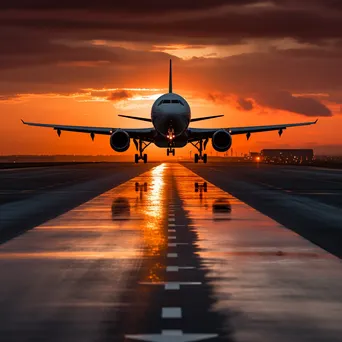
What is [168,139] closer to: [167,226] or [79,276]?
[167,226]

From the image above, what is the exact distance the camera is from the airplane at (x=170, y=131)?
75500 millimetres

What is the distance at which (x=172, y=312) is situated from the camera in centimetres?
998

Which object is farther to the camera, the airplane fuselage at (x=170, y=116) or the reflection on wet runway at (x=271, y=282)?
the airplane fuselage at (x=170, y=116)

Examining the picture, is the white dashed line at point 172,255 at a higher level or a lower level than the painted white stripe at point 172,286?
lower

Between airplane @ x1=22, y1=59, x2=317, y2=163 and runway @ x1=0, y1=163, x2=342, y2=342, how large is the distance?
50502 mm

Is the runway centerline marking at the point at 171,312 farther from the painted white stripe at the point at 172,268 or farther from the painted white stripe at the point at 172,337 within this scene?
the painted white stripe at the point at 172,268

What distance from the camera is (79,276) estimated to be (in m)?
13.2

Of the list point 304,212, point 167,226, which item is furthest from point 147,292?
point 304,212

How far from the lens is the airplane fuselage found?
74.8m

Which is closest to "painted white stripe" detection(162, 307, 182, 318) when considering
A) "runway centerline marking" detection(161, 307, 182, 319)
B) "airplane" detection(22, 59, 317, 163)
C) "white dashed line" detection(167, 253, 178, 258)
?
"runway centerline marking" detection(161, 307, 182, 319)

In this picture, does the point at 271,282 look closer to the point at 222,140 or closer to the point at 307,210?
the point at 307,210

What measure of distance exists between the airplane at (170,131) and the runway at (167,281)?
5050cm

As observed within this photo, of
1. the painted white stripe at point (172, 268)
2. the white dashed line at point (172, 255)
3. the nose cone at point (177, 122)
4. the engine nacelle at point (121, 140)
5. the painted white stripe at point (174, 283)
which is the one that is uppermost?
the nose cone at point (177, 122)

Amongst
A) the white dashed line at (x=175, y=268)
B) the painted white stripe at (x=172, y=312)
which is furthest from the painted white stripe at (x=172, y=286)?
the painted white stripe at (x=172, y=312)
